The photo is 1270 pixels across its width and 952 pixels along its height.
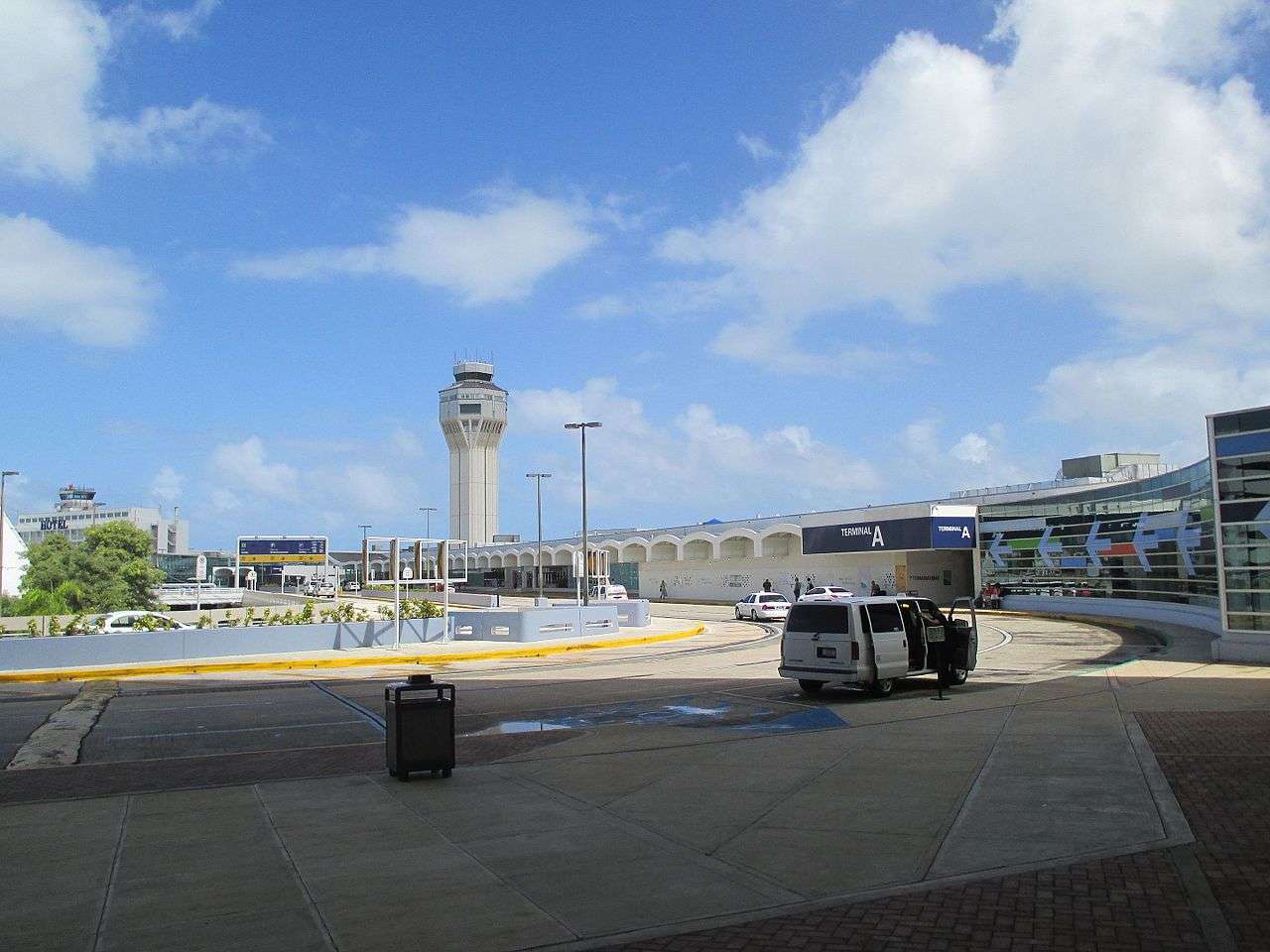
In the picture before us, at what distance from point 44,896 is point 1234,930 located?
7.31 meters

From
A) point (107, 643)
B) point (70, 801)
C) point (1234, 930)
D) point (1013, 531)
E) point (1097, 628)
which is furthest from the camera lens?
point (1013, 531)

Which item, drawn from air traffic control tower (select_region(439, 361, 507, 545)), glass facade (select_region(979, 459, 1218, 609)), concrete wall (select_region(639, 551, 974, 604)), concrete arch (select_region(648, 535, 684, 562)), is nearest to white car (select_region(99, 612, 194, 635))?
glass facade (select_region(979, 459, 1218, 609))

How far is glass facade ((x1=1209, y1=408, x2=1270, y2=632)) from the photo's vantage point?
2214 centimetres

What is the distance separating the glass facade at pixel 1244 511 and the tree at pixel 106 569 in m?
53.0

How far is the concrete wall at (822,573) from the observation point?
57219 millimetres

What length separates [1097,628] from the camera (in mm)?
35312

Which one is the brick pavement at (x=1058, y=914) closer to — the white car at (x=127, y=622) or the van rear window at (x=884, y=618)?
the van rear window at (x=884, y=618)

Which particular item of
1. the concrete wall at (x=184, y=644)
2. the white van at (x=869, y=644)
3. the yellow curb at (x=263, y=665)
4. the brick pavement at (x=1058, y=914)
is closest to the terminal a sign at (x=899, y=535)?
the yellow curb at (x=263, y=665)

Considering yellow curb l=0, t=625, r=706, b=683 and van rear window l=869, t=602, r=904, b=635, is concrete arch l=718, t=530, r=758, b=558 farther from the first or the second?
A: van rear window l=869, t=602, r=904, b=635

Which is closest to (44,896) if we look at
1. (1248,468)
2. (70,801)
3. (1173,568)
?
(70,801)

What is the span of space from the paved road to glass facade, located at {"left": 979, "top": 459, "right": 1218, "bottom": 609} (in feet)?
66.1

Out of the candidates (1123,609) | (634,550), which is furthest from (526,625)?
(634,550)

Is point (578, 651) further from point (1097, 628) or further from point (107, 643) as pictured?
point (1097, 628)

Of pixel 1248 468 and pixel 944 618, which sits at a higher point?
pixel 1248 468
